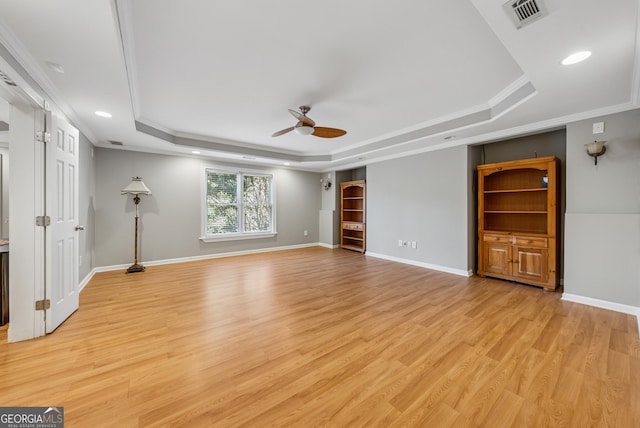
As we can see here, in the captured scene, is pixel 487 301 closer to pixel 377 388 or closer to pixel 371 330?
pixel 371 330

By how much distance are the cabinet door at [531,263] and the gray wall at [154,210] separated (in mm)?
5303

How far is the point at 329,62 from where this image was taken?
2377mm

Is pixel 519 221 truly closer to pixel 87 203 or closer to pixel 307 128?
pixel 307 128

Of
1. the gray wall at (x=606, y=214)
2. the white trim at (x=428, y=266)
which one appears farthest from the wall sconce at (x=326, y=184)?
the gray wall at (x=606, y=214)

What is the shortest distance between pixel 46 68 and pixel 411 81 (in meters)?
3.39

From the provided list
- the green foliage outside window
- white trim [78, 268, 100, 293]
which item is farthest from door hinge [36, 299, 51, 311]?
the green foliage outside window

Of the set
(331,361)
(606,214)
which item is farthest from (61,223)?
(606,214)

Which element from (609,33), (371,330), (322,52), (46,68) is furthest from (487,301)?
(46,68)

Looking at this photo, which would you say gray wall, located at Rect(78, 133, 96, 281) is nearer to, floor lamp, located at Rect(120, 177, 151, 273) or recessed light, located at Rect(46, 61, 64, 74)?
floor lamp, located at Rect(120, 177, 151, 273)

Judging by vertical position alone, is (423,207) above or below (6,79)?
below

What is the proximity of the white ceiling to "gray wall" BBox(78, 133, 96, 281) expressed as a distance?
1.09ft

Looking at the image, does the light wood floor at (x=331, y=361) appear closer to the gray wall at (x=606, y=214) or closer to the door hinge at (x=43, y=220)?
the gray wall at (x=606, y=214)

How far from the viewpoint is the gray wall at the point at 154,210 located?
4.59m

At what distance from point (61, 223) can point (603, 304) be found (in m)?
6.20
